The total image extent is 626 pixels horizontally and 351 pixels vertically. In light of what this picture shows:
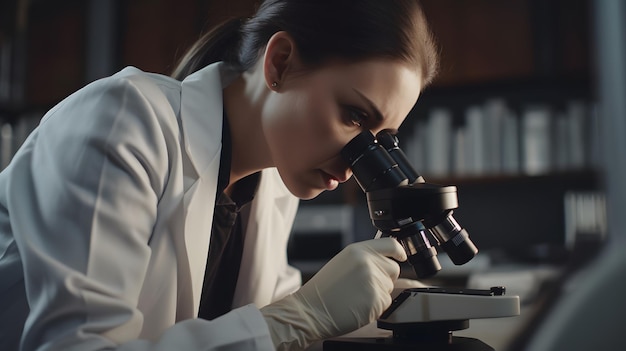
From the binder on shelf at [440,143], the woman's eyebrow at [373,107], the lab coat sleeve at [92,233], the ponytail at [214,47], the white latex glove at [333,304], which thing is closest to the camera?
the lab coat sleeve at [92,233]

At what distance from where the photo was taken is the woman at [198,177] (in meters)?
0.79

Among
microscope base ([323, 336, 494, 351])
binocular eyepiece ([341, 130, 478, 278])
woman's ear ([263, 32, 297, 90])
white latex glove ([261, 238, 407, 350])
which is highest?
woman's ear ([263, 32, 297, 90])

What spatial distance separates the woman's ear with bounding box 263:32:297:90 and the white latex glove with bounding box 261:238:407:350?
0.36 meters

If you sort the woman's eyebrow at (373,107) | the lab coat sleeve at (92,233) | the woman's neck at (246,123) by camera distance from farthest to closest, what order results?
the woman's neck at (246,123) → the woman's eyebrow at (373,107) → the lab coat sleeve at (92,233)

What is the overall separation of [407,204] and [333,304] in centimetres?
19

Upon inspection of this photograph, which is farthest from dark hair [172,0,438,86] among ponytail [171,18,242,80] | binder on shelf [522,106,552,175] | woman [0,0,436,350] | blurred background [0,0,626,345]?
binder on shelf [522,106,552,175]

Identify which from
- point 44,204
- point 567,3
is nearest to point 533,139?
point 567,3

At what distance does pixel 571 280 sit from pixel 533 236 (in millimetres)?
3108

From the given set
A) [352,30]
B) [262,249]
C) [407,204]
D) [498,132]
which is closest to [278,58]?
[352,30]

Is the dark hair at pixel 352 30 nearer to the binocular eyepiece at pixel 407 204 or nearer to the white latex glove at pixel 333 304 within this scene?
the binocular eyepiece at pixel 407 204

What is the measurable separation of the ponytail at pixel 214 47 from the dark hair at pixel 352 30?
0.11m

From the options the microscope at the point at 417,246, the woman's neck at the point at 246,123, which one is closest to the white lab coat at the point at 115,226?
the woman's neck at the point at 246,123

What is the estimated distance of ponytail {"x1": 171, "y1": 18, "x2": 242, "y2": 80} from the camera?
127 cm

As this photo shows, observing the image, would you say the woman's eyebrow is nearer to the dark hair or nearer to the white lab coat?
the dark hair
